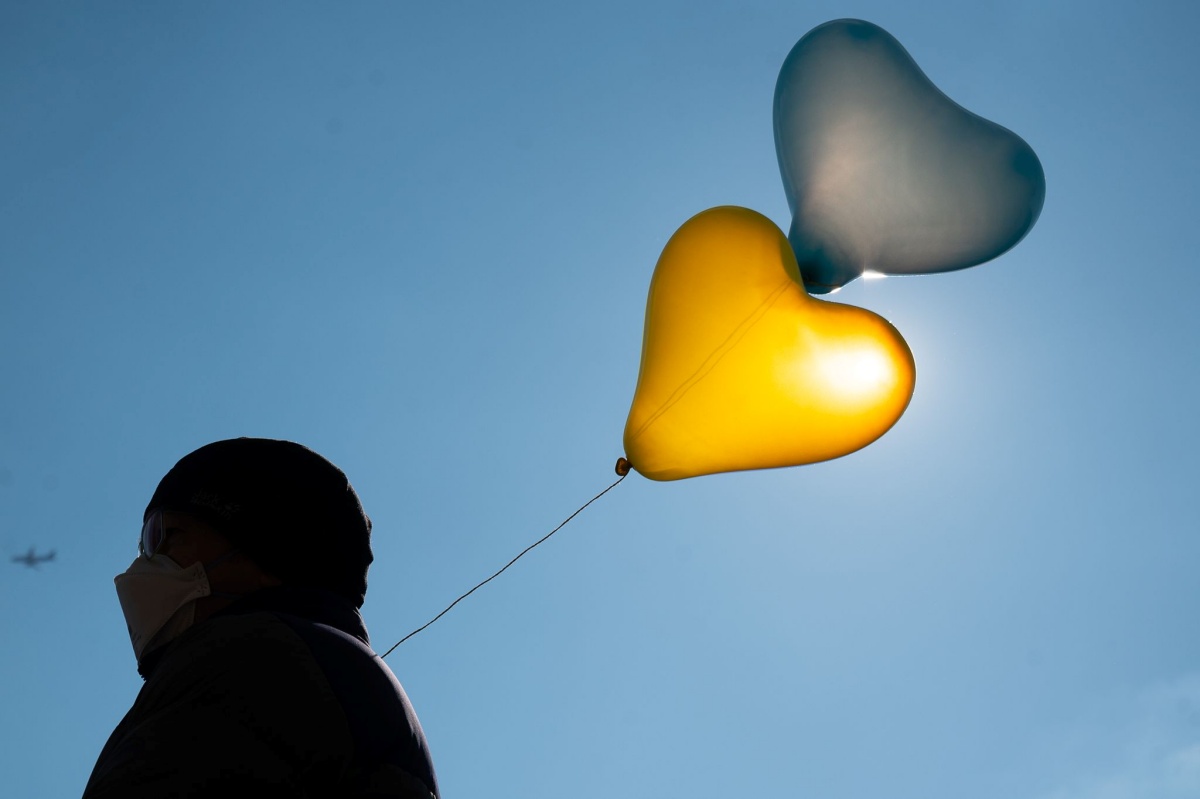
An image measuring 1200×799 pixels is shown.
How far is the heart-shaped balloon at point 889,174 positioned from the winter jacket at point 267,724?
2.36 metres

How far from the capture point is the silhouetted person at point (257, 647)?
5.04ft

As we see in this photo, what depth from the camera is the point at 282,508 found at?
213cm

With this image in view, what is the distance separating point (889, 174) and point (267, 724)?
9.20ft

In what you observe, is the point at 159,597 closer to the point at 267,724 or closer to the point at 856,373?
the point at 267,724

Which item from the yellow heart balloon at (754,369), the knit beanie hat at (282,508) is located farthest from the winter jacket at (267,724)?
the yellow heart balloon at (754,369)

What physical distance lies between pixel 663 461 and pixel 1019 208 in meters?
1.52

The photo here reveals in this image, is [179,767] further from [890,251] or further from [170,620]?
[890,251]

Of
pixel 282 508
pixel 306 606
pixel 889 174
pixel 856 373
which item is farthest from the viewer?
pixel 889 174

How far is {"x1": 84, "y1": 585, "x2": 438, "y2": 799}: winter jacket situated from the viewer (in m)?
1.50

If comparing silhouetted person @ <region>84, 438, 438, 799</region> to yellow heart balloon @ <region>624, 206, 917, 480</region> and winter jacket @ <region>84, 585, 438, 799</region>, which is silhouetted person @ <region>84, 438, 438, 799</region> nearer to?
winter jacket @ <region>84, 585, 438, 799</region>

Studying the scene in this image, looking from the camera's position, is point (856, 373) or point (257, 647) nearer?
point (257, 647)

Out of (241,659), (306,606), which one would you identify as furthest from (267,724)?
(306,606)

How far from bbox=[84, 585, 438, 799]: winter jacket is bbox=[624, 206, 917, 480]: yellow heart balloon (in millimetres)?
1690

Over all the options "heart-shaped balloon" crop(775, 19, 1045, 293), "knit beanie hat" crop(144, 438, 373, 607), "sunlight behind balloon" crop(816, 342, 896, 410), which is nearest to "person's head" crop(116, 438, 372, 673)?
"knit beanie hat" crop(144, 438, 373, 607)
